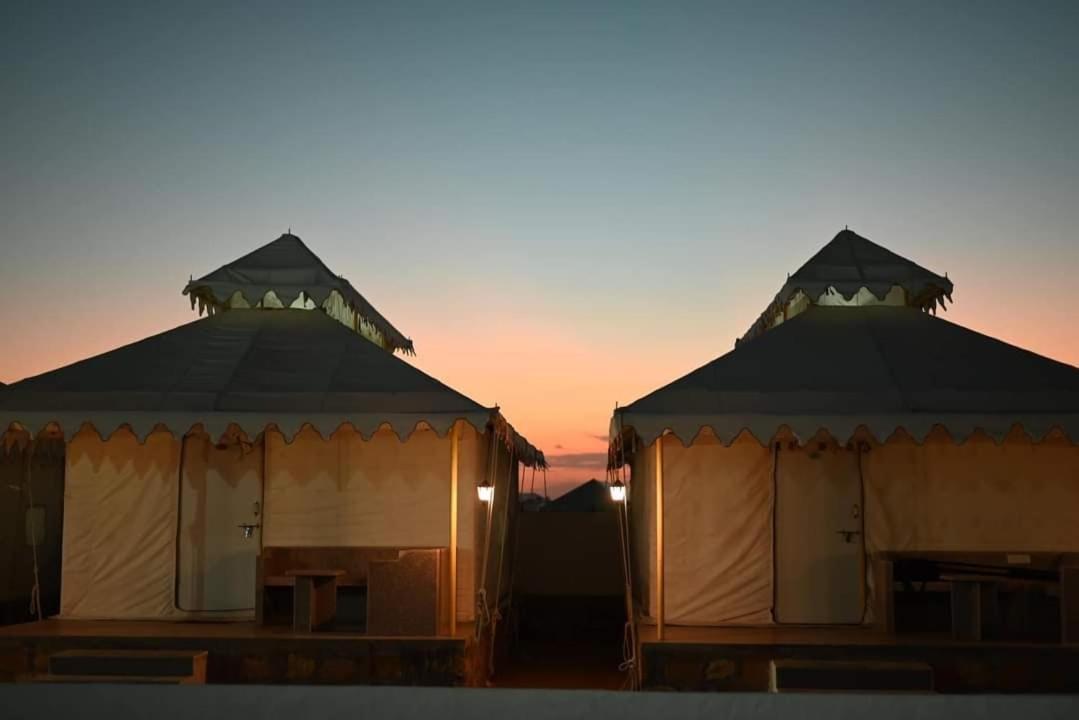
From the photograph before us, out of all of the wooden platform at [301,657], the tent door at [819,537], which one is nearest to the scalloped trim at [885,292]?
the tent door at [819,537]

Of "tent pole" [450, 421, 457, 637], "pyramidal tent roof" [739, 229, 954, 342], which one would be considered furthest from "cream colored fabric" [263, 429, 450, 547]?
"pyramidal tent roof" [739, 229, 954, 342]

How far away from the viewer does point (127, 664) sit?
7.98 m

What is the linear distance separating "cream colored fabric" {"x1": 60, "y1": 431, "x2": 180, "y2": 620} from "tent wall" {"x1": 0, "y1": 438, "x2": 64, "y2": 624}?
8.54 ft

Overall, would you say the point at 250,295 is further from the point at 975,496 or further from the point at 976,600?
the point at 976,600

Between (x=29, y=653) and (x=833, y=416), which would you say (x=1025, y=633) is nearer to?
(x=833, y=416)

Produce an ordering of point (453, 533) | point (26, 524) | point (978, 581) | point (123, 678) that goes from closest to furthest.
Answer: point (123, 678) → point (978, 581) → point (453, 533) → point (26, 524)

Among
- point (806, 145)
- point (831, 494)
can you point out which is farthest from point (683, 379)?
point (806, 145)

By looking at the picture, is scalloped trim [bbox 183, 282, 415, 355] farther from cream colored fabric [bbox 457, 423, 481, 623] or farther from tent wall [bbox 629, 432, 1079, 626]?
tent wall [bbox 629, 432, 1079, 626]

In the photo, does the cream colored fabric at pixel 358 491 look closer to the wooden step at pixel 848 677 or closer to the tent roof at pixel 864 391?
the tent roof at pixel 864 391

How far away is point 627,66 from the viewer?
12984 millimetres

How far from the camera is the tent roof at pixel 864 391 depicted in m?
8.53

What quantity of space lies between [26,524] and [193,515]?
174 inches

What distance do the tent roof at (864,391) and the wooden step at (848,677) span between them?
182cm

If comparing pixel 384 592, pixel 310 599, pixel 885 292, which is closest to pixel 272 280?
pixel 310 599
